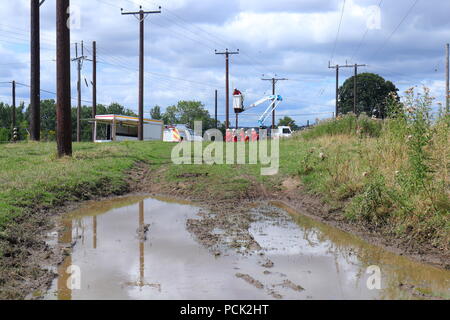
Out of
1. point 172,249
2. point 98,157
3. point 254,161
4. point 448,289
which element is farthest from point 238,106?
point 448,289

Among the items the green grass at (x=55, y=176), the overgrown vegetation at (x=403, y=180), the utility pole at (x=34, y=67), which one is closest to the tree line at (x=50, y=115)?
the utility pole at (x=34, y=67)

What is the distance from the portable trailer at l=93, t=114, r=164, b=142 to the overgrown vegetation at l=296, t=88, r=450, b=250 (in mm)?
30131

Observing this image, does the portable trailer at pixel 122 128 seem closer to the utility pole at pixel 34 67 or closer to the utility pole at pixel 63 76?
Result: the utility pole at pixel 34 67

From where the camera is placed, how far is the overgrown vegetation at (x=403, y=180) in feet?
27.1

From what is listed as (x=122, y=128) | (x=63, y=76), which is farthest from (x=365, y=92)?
(x=63, y=76)

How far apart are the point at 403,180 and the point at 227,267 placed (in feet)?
12.7

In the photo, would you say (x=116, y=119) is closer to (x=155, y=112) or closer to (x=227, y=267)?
(x=227, y=267)

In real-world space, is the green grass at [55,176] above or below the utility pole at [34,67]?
below

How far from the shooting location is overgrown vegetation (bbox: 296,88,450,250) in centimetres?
826

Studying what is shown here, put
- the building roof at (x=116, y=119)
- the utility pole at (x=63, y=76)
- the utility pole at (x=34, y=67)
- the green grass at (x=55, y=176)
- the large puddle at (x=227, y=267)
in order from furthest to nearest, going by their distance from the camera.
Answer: the building roof at (x=116, y=119)
the utility pole at (x=34, y=67)
the utility pole at (x=63, y=76)
the green grass at (x=55, y=176)
the large puddle at (x=227, y=267)

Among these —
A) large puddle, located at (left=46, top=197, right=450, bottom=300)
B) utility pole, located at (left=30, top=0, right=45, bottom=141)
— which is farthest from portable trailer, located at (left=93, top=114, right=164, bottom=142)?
large puddle, located at (left=46, top=197, right=450, bottom=300)

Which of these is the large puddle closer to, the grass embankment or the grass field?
the grass embankment

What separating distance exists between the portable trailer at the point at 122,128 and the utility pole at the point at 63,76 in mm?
22982

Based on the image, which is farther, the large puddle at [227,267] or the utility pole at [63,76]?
the utility pole at [63,76]
